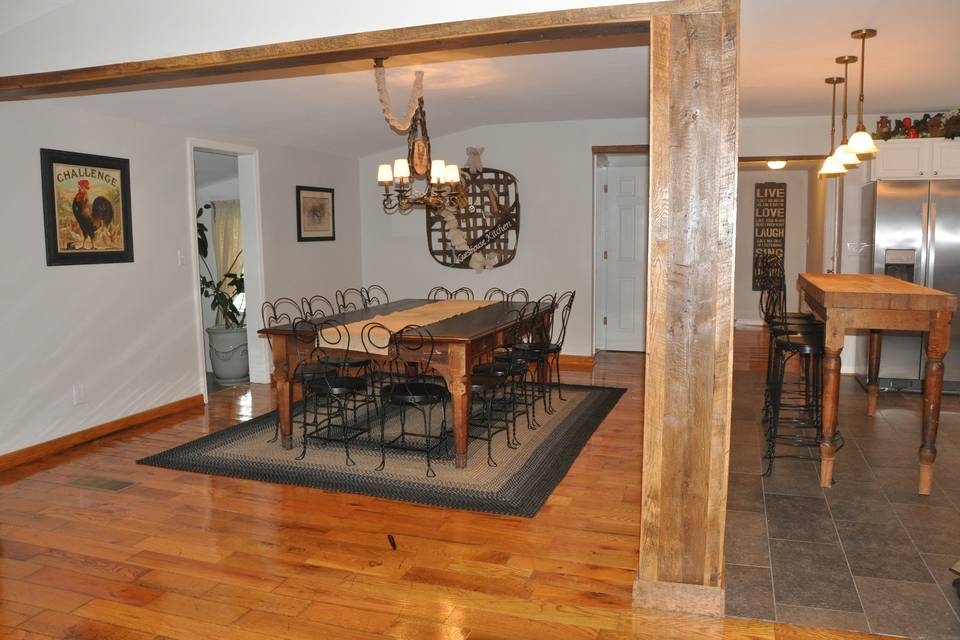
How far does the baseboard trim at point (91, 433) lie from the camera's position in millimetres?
4504

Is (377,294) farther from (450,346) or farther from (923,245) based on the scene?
(923,245)

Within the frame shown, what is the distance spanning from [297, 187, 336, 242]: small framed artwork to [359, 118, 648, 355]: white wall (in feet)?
2.23

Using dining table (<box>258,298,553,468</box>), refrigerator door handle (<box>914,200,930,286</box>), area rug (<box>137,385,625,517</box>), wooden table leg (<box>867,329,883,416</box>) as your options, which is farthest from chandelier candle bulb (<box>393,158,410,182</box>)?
refrigerator door handle (<box>914,200,930,286</box>)

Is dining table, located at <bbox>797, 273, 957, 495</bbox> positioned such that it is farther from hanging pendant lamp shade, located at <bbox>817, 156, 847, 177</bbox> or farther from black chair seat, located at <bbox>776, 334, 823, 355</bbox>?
hanging pendant lamp shade, located at <bbox>817, 156, 847, 177</bbox>

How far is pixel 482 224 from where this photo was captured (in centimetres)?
773

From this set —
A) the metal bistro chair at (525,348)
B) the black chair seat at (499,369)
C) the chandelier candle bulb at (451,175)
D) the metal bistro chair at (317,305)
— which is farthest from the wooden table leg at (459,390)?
the metal bistro chair at (317,305)

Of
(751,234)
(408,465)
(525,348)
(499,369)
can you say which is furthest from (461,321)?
(751,234)

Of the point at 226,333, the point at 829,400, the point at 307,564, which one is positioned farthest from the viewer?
the point at 226,333

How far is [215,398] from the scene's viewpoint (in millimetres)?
6281

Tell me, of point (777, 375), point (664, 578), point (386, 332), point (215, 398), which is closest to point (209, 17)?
point (386, 332)

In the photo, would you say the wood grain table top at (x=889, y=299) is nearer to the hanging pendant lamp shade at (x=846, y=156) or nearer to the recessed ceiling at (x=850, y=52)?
the hanging pendant lamp shade at (x=846, y=156)

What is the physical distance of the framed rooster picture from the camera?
469cm

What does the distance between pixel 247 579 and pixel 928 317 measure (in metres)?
3.35

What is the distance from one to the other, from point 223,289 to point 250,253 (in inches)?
59.9
